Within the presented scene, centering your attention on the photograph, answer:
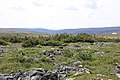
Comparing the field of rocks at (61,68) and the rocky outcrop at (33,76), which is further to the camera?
the field of rocks at (61,68)

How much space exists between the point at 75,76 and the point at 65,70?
7.09 ft

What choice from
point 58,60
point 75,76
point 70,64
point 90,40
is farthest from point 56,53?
point 90,40

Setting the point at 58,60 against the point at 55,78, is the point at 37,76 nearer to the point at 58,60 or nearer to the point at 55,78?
the point at 55,78

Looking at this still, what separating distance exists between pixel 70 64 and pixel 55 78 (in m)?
6.11

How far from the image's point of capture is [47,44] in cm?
4138

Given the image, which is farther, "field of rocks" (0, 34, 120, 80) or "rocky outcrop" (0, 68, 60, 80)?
"field of rocks" (0, 34, 120, 80)

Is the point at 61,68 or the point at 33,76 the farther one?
the point at 61,68

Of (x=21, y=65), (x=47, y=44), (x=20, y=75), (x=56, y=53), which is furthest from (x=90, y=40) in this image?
(x=20, y=75)

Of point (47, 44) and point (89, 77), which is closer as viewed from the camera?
point (89, 77)

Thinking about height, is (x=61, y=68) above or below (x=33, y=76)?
below

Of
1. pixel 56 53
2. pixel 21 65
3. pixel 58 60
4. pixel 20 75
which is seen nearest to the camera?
pixel 20 75

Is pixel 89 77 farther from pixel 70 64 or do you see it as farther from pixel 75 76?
pixel 70 64

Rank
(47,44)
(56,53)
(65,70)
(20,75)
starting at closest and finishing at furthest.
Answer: (20,75)
(65,70)
(56,53)
(47,44)

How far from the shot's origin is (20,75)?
17688 mm
